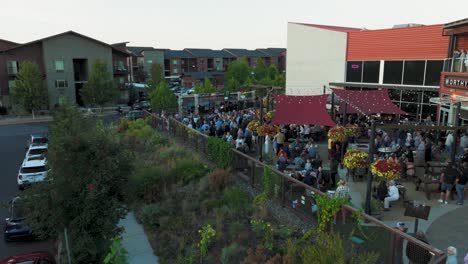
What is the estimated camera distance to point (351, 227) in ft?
26.8

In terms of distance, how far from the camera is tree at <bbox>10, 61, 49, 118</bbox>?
42406 millimetres

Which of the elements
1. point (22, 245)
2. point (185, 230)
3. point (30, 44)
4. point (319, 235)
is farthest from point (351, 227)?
point (30, 44)

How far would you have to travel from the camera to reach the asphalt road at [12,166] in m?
12.7

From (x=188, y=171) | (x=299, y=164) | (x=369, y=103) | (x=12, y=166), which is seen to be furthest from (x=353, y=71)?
(x=12, y=166)

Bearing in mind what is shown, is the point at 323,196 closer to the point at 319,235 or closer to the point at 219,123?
the point at 319,235

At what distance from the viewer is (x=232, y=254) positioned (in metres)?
9.42

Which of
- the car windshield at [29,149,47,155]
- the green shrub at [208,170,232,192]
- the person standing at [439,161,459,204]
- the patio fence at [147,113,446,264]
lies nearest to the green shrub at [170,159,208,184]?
the green shrub at [208,170,232,192]

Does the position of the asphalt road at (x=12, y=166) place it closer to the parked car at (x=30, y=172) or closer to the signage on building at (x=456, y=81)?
the parked car at (x=30, y=172)

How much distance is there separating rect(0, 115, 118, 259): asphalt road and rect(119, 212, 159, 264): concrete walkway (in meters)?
2.87

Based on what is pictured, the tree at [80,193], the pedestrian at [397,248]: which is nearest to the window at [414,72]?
the pedestrian at [397,248]

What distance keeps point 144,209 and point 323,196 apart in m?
7.03

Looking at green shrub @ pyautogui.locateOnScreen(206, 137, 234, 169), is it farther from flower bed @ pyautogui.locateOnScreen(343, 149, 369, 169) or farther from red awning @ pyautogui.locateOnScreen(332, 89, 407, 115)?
red awning @ pyautogui.locateOnScreen(332, 89, 407, 115)

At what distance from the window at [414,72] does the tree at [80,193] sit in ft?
78.0

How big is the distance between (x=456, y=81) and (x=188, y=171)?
558 inches
